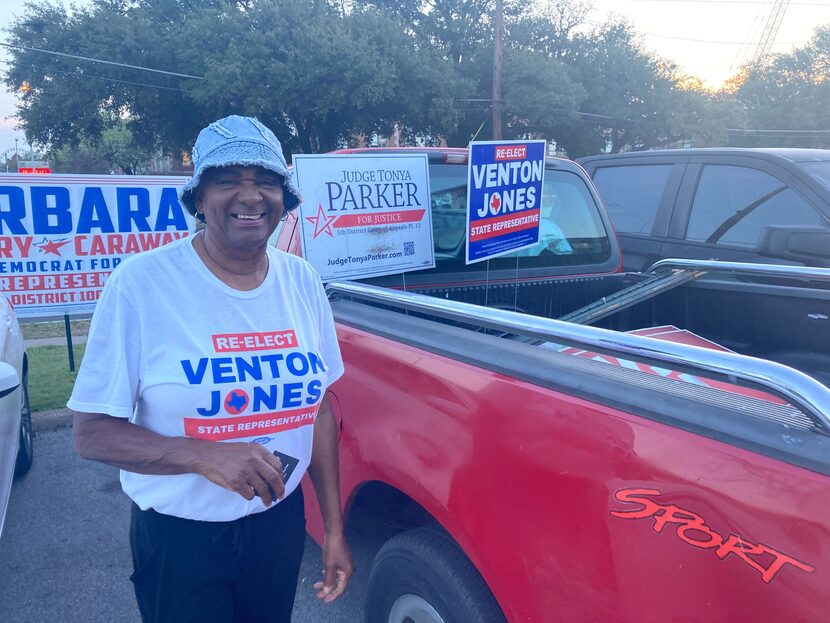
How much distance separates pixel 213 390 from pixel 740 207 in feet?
15.5

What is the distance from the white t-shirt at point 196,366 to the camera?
1631 mm

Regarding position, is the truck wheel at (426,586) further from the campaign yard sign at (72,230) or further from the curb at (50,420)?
the campaign yard sign at (72,230)

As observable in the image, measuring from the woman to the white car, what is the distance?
116 cm

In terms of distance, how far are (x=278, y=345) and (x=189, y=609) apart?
75 centimetres

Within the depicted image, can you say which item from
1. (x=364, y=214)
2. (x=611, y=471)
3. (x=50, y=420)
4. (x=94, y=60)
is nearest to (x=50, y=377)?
(x=50, y=420)

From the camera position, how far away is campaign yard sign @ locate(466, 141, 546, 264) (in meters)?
3.38

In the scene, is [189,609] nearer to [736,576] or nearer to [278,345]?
[278,345]

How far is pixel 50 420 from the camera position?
551 centimetres

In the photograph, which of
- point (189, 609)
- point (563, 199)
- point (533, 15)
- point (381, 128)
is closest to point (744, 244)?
point (563, 199)

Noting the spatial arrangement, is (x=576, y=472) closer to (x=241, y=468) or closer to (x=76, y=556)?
(x=241, y=468)

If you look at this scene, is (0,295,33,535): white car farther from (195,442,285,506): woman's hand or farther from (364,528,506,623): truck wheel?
(364,528,506,623): truck wheel

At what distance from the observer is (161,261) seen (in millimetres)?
1739

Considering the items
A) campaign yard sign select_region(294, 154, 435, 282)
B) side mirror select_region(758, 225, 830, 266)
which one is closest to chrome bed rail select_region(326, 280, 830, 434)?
campaign yard sign select_region(294, 154, 435, 282)

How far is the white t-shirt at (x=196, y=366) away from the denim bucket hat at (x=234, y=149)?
0.22m
